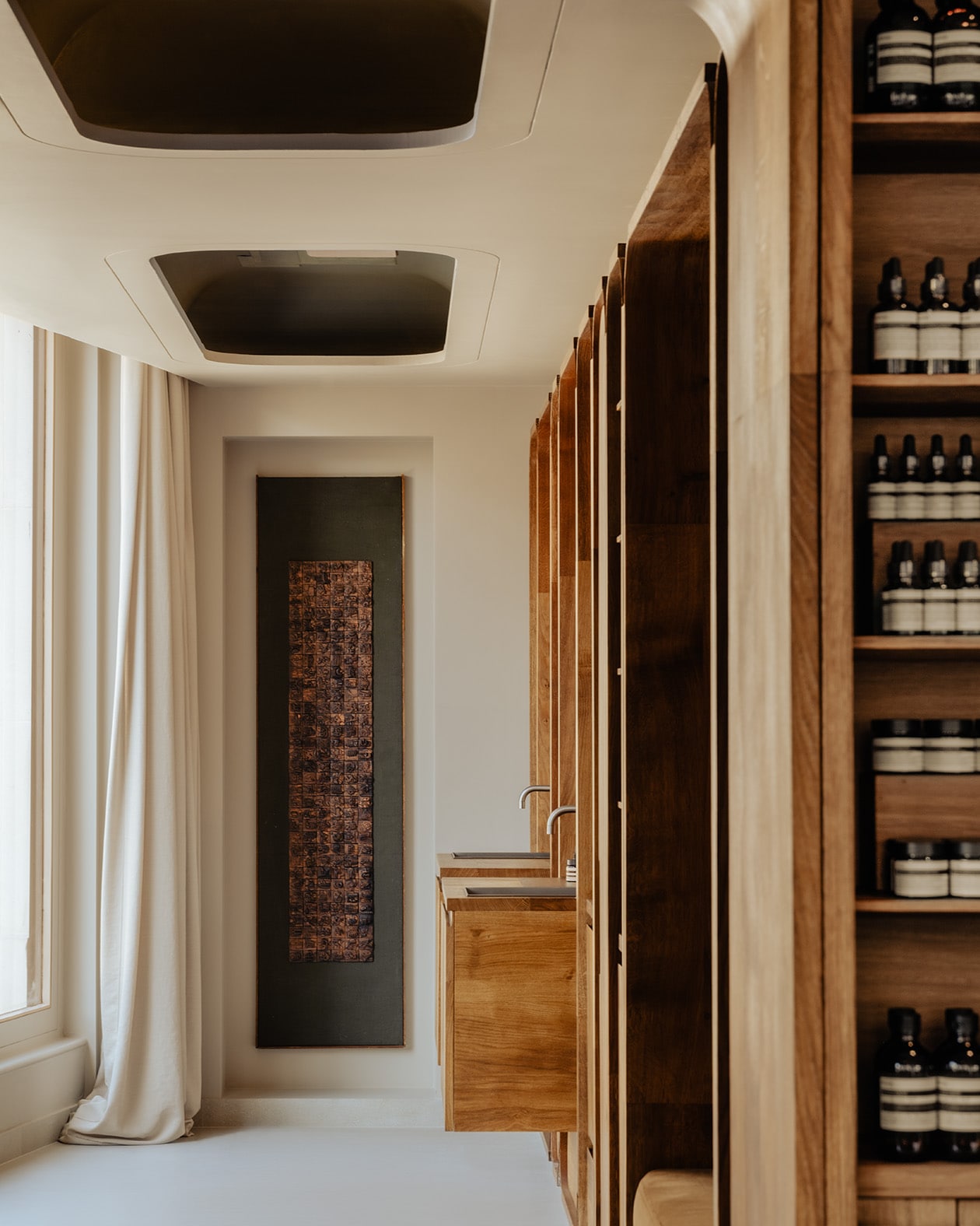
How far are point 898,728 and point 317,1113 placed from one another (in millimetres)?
3614

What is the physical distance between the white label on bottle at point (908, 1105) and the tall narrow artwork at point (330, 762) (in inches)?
133

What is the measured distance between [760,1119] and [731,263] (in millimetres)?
1191

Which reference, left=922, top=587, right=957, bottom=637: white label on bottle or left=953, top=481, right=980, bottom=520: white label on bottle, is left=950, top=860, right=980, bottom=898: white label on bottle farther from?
left=953, top=481, right=980, bottom=520: white label on bottle

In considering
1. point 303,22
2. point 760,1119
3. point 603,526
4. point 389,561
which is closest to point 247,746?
point 389,561

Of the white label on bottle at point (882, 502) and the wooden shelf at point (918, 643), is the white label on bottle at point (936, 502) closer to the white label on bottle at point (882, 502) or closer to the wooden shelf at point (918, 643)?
the white label on bottle at point (882, 502)

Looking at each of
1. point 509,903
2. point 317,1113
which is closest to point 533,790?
point 509,903

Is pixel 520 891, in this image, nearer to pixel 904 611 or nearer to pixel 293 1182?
pixel 293 1182

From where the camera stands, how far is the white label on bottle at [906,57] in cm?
165

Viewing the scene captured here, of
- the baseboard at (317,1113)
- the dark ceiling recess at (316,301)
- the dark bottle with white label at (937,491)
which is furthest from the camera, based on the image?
the baseboard at (317,1113)

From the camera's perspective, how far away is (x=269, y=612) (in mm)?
4906

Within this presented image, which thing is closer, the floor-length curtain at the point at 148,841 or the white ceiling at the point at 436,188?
the white ceiling at the point at 436,188

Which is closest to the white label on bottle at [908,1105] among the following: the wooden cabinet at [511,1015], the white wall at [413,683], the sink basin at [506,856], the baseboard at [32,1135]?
the wooden cabinet at [511,1015]

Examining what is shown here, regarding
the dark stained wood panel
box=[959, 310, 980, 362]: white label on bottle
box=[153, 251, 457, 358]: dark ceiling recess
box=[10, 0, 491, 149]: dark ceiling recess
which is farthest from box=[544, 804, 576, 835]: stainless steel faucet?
box=[959, 310, 980, 362]: white label on bottle

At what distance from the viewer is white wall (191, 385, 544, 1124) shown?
A: 4.79m
